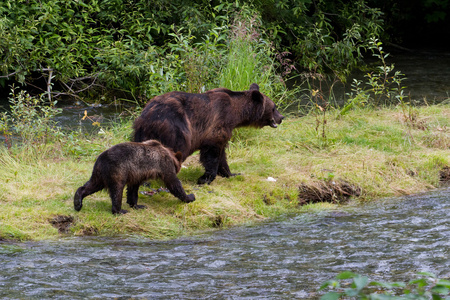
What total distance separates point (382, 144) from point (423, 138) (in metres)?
0.82

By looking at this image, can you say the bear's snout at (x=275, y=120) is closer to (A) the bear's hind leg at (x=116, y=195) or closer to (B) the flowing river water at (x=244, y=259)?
(B) the flowing river water at (x=244, y=259)

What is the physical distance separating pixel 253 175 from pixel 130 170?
7.80 ft

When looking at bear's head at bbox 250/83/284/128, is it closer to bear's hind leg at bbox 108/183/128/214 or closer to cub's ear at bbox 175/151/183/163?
cub's ear at bbox 175/151/183/163

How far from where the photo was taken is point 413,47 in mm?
20297

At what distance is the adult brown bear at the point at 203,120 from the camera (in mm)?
7266

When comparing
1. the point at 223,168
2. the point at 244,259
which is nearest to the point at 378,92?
the point at 223,168

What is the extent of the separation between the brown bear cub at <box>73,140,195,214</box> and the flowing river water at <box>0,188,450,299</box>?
0.60 m

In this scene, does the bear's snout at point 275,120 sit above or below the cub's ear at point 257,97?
below

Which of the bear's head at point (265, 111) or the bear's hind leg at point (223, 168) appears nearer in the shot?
the bear's hind leg at point (223, 168)

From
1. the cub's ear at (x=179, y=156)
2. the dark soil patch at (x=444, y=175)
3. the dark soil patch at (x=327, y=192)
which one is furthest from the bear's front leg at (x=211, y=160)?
the dark soil patch at (x=444, y=175)

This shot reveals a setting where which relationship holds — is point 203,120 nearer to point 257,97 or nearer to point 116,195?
point 257,97

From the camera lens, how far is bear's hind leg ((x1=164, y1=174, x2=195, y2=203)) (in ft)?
22.2

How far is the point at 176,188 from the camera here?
6.83 metres

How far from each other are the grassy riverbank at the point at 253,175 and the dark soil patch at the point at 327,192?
0.05ft
